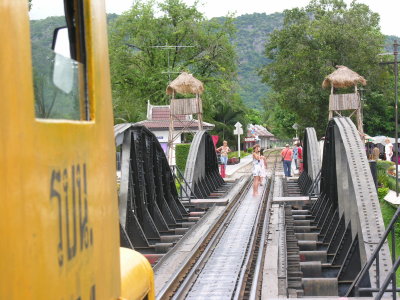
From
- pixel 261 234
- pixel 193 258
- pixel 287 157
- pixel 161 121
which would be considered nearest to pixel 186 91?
pixel 287 157

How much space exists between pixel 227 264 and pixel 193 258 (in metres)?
0.64

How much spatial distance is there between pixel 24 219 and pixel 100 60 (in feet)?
4.33

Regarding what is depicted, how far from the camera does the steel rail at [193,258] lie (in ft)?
32.5

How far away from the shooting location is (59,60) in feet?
9.29

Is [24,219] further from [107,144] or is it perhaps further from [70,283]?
[107,144]

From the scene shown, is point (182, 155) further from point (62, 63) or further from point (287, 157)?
point (62, 63)

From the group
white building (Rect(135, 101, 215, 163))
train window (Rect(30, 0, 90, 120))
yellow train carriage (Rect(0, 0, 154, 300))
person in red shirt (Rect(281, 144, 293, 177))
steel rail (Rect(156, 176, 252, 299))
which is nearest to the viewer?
yellow train carriage (Rect(0, 0, 154, 300))

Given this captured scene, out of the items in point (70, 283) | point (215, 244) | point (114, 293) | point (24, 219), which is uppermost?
point (24, 219)

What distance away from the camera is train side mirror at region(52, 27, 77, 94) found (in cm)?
279

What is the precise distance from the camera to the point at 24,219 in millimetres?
2215

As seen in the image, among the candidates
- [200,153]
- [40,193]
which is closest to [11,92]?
[40,193]

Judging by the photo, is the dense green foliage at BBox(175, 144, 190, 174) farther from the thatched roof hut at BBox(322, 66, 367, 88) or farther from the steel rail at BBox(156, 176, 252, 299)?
the steel rail at BBox(156, 176, 252, 299)

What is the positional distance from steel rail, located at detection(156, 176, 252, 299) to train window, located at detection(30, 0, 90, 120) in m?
6.66

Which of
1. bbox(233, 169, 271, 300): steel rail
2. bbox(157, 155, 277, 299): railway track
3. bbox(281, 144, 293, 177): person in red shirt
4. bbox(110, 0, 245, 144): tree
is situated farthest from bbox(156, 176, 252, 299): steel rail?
bbox(110, 0, 245, 144): tree
